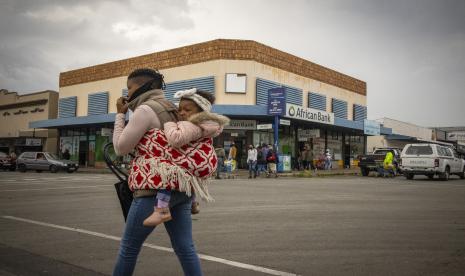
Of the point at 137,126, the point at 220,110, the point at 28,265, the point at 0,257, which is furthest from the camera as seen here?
the point at 220,110

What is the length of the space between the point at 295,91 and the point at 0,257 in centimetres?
3024

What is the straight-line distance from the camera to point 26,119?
46.2 metres

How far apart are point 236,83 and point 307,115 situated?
5.51 m

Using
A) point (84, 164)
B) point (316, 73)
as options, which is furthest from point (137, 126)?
point (84, 164)

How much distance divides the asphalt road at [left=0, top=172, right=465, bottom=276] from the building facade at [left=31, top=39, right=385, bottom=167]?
17755 millimetres

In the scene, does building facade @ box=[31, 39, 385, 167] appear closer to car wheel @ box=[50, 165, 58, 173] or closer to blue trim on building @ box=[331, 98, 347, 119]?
blue trim on building @ box=[331, 98, 347, 119]

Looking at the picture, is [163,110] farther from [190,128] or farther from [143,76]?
[143,76]

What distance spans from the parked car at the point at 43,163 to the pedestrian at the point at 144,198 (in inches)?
1118

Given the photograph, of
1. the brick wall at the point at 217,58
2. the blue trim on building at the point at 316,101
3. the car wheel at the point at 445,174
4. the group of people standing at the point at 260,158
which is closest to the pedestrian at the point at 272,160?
the group of people standing at the point at 260,158

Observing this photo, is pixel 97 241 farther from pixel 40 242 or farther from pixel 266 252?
pixel 266 252

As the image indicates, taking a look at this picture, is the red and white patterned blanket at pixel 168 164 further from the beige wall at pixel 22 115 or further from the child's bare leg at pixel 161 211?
the beige wall at pixel 22 115

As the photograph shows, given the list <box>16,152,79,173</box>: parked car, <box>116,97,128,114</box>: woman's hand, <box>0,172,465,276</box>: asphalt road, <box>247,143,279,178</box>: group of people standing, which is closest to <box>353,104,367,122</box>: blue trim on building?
<box>247,143,279,178</box>: group of people standing

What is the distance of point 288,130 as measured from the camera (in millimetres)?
34250

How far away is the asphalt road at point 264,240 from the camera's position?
4.64 meters
